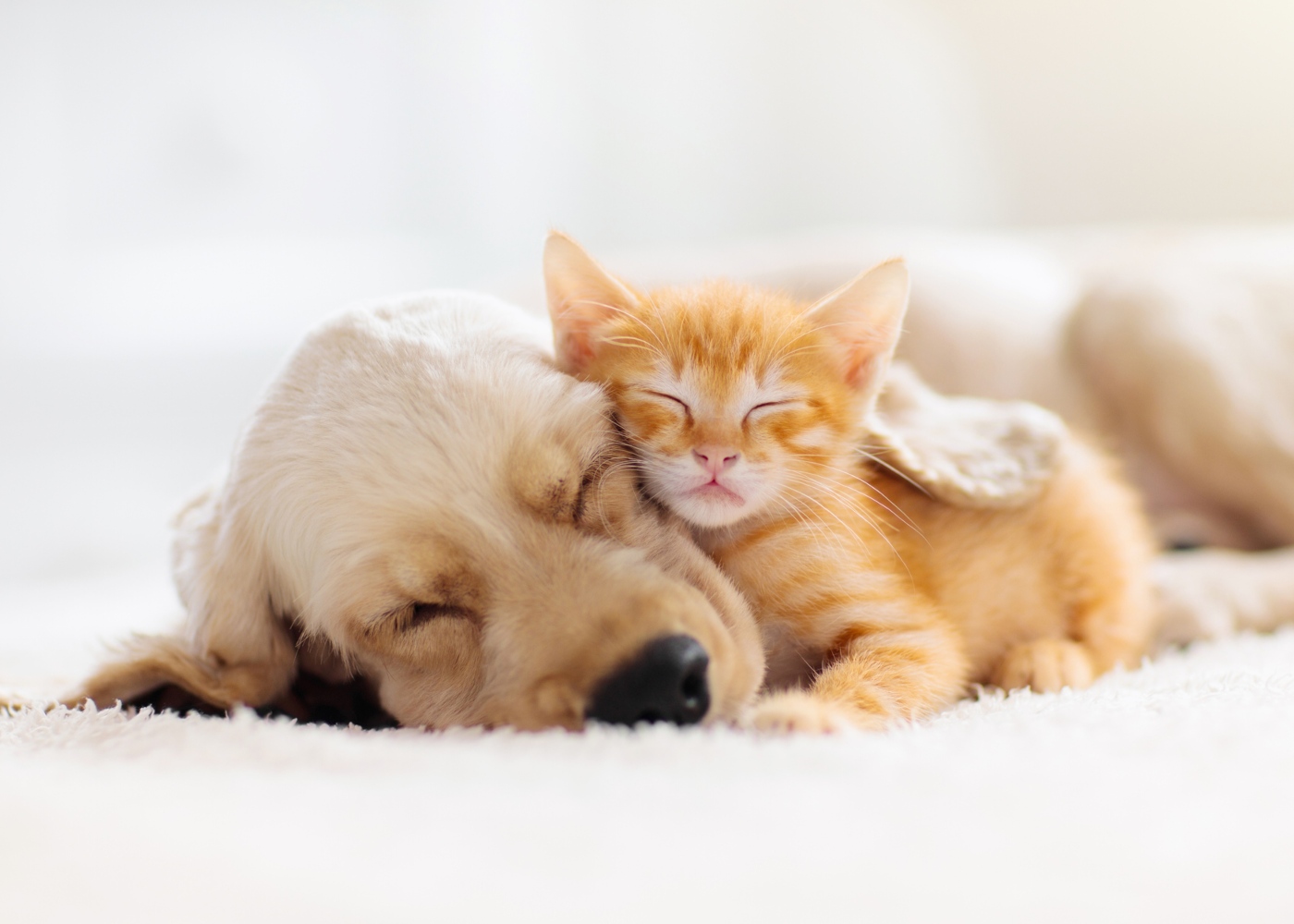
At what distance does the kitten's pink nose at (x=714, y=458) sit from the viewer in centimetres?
150

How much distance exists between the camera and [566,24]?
5.09 metres

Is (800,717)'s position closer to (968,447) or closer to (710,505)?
(710,505)

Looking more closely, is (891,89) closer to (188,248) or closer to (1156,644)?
(188,248)

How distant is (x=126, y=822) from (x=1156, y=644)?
196cm

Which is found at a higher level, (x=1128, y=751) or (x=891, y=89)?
(x=891, y=89)

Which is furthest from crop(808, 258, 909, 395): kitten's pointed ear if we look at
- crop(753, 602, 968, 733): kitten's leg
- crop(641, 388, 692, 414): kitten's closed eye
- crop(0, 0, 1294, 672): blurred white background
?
crop(0, 0, 1294, 672): blurred white background

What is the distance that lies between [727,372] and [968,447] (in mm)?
523

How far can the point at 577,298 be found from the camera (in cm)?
164

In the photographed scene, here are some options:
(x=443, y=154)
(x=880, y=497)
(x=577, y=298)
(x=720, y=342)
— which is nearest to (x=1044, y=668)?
(x=880, y=497)

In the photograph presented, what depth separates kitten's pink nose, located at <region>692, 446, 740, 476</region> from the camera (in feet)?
4.91

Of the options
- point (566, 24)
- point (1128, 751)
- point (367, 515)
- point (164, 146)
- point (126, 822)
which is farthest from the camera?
point (566, 24)

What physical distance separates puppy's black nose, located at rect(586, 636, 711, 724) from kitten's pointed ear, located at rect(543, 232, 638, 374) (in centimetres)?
60

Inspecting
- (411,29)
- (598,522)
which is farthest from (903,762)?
(411,29)

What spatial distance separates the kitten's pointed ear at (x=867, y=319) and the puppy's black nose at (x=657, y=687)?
0.65m
